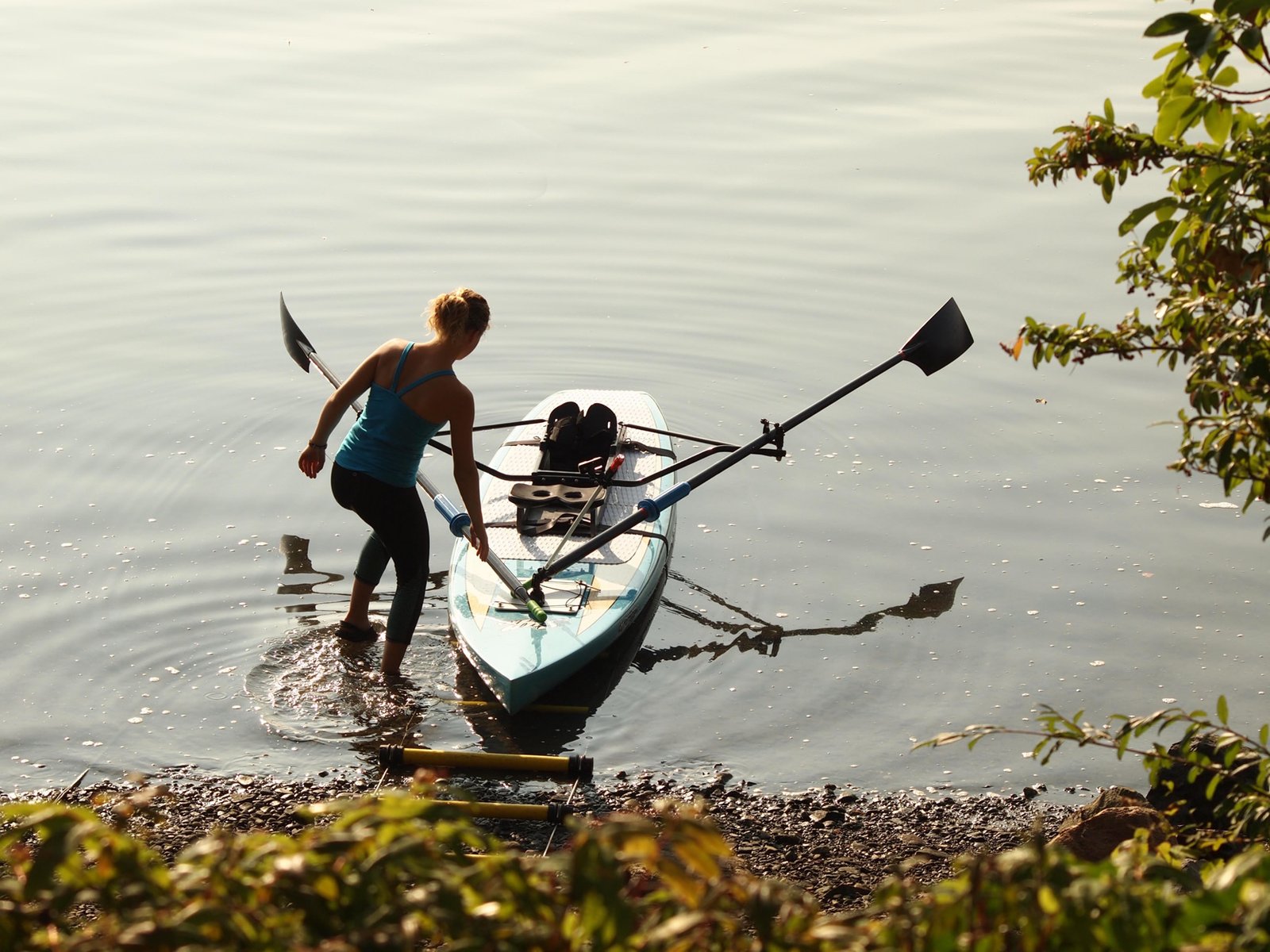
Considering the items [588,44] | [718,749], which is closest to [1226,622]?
[718,749]

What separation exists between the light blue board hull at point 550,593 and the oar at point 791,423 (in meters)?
0.16

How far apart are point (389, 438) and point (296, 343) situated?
3.45 metres

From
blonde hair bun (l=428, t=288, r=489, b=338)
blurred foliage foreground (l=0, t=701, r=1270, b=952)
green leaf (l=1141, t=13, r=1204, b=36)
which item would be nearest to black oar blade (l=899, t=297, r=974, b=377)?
blonde hair bun (l=428, t=288, r=489, b=338)

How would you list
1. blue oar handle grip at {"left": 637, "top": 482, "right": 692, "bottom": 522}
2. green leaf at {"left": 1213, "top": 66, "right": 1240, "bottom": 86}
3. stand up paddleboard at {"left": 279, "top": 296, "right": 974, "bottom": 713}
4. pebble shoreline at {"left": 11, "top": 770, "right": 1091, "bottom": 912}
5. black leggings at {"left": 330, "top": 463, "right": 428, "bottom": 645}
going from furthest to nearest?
blue oar handle grip at {"left": 637, "top": 482, "right": 692, "bottom": 522}, stand up paddleboard at {"left": 279, "top": 296, "right": 974, "bottom": 713}, black leggings at {"left": 330, "top": 463, "right": 428, "bottom": 645}, pebble shoreline at {"left": 11, "top": 770, "right": 1091, "bottom": 912}, green leaf at {"left": 1213, "top": 66, "right": 1240, "bottom": 86}

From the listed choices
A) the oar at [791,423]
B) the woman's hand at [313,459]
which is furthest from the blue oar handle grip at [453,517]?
the woman's hand at [313,459]

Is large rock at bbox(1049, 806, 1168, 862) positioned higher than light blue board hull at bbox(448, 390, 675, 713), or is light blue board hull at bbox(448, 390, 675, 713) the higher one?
light blue board hull at bbox(448, 390, 675, 713)

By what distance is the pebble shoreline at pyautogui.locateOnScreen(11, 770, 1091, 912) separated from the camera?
19.8 feet

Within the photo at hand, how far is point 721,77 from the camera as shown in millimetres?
18438

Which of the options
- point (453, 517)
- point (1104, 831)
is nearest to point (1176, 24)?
point (1104, 831)

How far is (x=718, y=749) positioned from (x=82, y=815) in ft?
17.8

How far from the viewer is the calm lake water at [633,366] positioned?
7512 millimetres

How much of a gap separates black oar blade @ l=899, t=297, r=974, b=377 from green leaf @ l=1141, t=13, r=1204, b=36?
6.40 metres

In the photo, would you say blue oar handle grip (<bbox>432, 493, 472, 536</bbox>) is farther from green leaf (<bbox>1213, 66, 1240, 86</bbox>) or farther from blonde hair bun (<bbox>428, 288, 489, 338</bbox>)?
green leaf (<bbox>1213, 66, 1240, 86</bbox>)

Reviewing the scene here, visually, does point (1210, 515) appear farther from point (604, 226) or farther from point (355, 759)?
point (604, 226)
